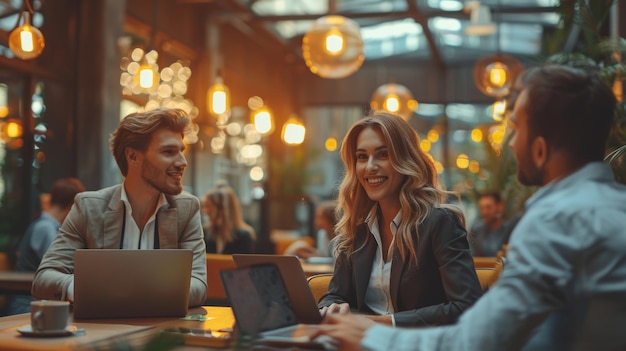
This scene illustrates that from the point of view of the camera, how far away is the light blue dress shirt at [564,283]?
154 cm

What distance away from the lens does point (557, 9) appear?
5211 millimetres

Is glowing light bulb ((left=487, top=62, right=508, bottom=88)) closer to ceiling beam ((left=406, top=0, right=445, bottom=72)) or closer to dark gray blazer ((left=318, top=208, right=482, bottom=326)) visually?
ceiling beam ((left=406, top=0, right=445, bottom=72))

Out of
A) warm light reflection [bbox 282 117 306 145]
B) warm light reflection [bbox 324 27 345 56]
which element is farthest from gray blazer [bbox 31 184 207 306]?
warm light reflection [bbox 282 117 306 145]

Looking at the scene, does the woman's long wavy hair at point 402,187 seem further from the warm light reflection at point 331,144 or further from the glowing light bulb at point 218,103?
the warm light reflection at point 331,144

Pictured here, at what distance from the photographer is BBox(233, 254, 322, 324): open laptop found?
88.0 inches

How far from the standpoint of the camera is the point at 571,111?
5.49 feet

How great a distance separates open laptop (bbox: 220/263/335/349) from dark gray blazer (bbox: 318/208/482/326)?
0.47 meters

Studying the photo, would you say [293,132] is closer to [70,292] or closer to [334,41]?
[334,41]

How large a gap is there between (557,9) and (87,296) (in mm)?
3816

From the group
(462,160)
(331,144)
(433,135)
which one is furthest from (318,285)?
(462,160)

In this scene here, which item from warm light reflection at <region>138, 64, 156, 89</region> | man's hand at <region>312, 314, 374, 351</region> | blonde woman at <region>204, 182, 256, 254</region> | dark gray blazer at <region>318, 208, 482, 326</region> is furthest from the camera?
warm light reflection at <region>138, 64, 156, 89</region>

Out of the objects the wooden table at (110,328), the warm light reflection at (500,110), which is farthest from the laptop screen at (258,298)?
the warm light reflection at (500,110)

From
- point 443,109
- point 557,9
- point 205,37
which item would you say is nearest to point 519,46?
point 443,109

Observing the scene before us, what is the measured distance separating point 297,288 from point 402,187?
2.49 ft
